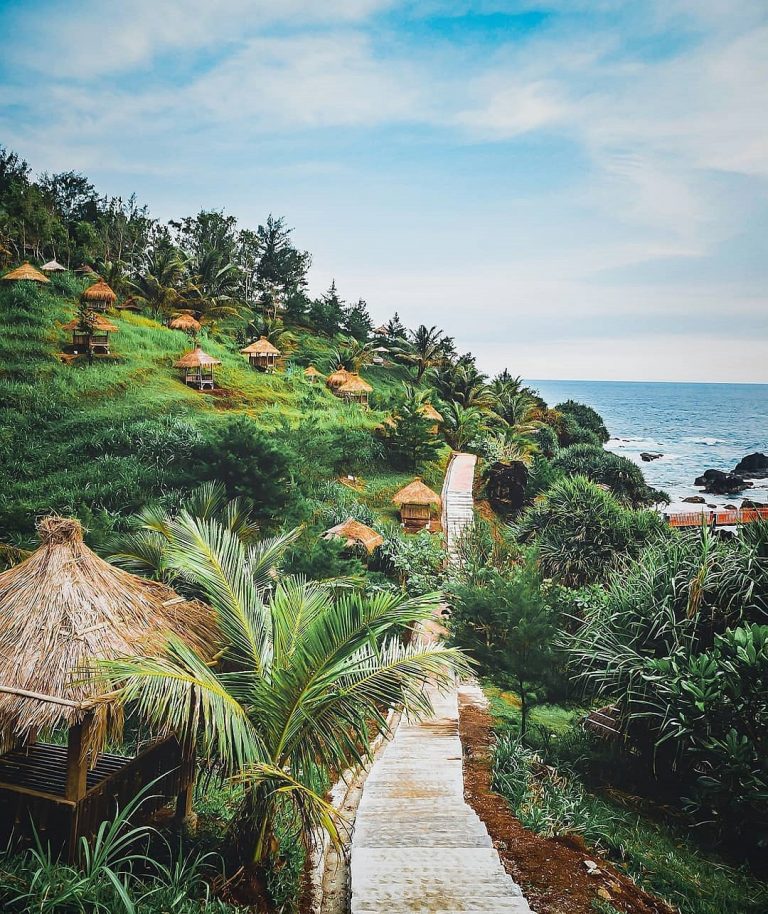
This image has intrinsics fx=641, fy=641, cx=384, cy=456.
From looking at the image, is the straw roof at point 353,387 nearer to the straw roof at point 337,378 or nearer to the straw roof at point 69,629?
the straw roof at point 337,378

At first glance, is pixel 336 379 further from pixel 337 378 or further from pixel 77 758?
pixel 77 758

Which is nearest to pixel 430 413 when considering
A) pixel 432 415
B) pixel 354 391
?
pixel 432 415

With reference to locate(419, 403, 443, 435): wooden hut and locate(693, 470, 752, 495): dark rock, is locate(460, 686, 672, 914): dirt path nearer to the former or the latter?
locate(419, 403, 443, 435): wooden hut

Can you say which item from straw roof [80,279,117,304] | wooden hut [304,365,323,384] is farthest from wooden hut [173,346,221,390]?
wooden hut [304,365,323,384]

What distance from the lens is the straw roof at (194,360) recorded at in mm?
14735

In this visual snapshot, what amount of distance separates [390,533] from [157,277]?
40.5 feet

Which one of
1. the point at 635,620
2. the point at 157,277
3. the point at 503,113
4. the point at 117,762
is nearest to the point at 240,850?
the point at 117,762

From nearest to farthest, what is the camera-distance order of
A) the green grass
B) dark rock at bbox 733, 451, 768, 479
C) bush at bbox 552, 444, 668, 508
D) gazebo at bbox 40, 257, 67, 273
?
the green grass → gazebo at bbox 40, 257, 67, 273 → bush at bbox 552, 444, 668, 508 → dark rock at bbox 733, 451, 768, 479

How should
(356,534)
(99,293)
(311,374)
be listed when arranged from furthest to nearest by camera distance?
(311,374)
(99,293)
(356,534)

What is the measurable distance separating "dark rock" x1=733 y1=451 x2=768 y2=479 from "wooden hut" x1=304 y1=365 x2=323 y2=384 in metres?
19.2

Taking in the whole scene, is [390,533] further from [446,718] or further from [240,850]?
[240,850]

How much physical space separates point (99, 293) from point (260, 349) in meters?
4.30

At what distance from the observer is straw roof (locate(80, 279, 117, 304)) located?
51.5ft

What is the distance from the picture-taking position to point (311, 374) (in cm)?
1820
